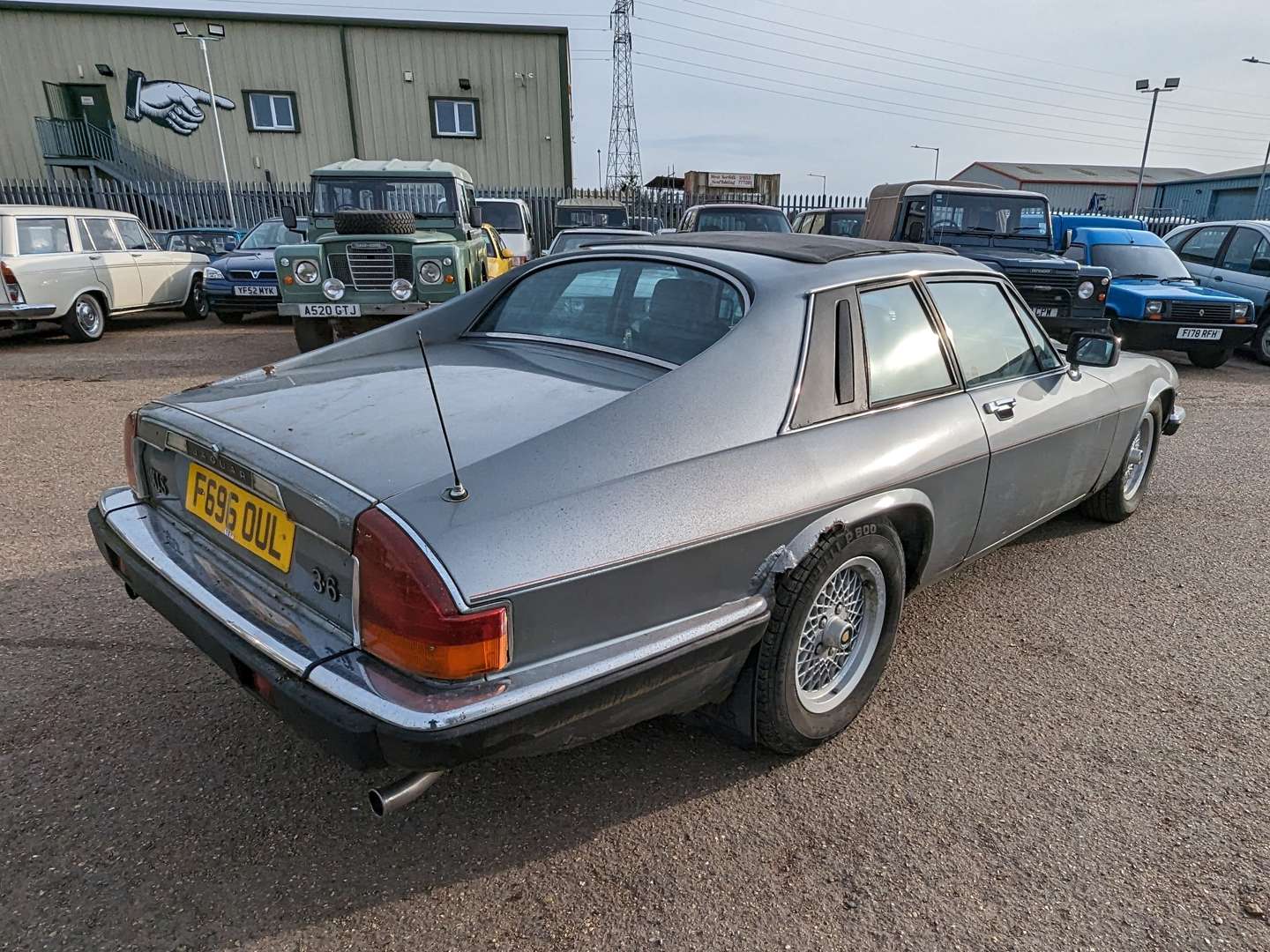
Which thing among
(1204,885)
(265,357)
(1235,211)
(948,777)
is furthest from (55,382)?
(1235,211)

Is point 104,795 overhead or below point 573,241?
below

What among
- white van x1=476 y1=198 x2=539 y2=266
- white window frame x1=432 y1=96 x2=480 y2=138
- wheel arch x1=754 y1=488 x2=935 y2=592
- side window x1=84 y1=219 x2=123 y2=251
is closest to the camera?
wheel arch x1=754 y1=488 x2=935 y2=592

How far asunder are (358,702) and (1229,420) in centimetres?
818

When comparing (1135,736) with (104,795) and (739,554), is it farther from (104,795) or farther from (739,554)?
(104,795)

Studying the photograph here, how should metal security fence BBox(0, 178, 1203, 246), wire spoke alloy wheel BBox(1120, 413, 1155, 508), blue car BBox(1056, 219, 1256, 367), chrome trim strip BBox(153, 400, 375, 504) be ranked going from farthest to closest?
1. metal security fence BBox(0, 178, 1203, 246)
2. blue car BBox(1056, 219, 1256, 367)
3. wire spoke alloy wheel BBox(1120, 413, 1155, 508)
4. chrome trim strip BBox(153, 400, 375, 504)

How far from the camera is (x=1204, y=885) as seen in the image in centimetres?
200

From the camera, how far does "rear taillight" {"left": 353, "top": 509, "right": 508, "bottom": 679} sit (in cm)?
160

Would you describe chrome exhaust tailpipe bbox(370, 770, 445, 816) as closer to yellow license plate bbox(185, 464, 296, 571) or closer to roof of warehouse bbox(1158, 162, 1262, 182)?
yellow license plate bbox(185, 464, 296, 571)

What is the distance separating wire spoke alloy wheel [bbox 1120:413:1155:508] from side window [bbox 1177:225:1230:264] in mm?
8404

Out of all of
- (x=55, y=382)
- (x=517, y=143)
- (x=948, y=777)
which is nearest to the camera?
(x=948, y=777)

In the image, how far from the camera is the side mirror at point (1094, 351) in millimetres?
3504

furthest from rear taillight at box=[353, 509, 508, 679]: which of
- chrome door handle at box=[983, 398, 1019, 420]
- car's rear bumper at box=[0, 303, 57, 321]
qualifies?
car's rear bumper at box=[0, 303, 57, 321]

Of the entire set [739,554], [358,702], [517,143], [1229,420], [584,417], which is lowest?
[1229,420]

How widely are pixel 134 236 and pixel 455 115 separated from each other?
613 inches
